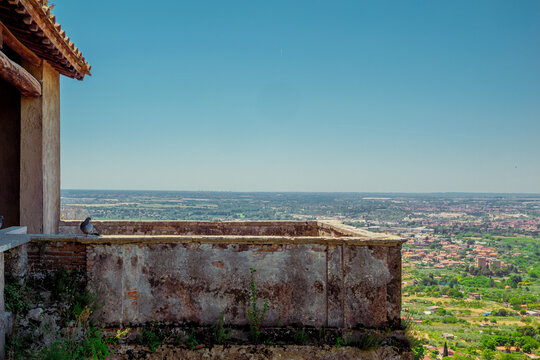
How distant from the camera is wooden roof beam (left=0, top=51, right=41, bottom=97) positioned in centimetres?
582

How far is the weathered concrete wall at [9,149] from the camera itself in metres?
7.21

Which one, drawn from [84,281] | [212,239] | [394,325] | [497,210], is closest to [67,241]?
[84,281]

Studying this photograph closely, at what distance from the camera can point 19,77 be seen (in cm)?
621

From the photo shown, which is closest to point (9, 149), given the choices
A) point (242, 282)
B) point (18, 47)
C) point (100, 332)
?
point (18, 47)

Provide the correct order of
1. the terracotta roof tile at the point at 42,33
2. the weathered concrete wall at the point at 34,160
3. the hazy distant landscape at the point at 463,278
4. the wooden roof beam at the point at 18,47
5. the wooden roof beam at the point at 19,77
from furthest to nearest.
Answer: the hazy distant landscape at the point at 463,278 < the weathered concrete wall at the point at 34,160 < the wooden roof beam at the point at 18,47 < the wooden roof beam at the point at 19,77 < the terracotta roof tile at the point at 42,33

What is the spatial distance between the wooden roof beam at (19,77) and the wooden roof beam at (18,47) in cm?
44

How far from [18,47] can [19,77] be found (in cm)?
75

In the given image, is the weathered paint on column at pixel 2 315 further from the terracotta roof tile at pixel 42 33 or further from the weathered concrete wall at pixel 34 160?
the terracotta roof tile at pixel 42 33

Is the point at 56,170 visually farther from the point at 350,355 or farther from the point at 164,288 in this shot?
the point at 350,355

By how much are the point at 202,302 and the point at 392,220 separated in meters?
81.1

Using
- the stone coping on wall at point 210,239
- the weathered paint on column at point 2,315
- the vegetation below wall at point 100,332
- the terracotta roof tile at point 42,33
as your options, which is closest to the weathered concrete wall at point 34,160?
the terracotta roof tile at point 42,33

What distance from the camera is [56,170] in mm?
7801

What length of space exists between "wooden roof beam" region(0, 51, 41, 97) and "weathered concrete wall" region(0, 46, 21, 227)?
57cm

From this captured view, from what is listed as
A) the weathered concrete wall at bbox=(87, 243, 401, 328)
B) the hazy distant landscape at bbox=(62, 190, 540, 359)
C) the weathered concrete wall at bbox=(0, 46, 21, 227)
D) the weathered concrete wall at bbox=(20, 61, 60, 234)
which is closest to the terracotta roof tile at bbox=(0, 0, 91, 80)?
the weathered concrete wall at bbox=(20, 61, 60, 234)
